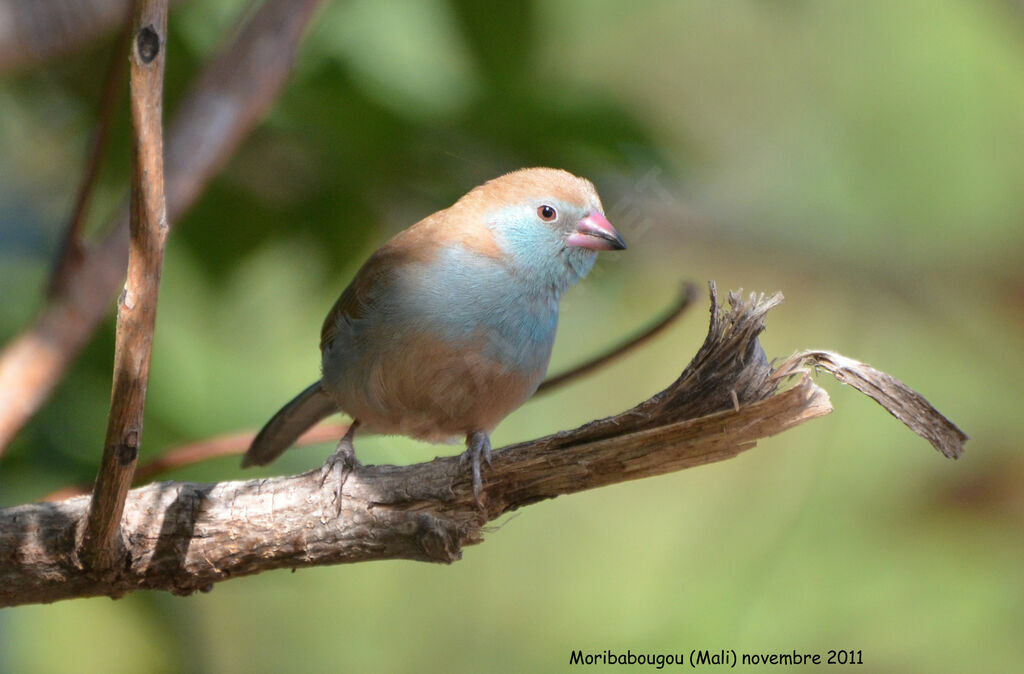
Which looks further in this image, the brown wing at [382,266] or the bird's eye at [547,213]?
the bird's eye at [547,213]

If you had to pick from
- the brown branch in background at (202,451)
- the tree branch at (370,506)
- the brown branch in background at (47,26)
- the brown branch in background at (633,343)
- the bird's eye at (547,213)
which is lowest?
the tree branch at (370,506)

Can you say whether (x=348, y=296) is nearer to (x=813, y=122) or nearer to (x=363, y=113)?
(x=363, y=113)

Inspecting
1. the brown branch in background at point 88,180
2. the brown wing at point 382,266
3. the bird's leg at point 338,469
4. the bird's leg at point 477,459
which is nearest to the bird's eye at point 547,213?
the brown wing at point 382,266

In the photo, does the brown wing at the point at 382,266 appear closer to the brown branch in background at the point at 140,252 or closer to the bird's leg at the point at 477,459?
the bird's leg at the point at 477,459

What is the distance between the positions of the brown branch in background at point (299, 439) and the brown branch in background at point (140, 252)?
3.25 feet

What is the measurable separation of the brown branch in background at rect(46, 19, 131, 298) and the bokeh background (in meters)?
0.61

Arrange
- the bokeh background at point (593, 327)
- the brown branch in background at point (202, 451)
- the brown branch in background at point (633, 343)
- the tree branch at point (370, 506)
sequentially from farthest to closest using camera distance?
1. the bokeh background at point (593, 327)
2. the brown branch in background at point (202, 451)
3. the brown branch in background at point (633, 343)
4. the tree branch at point (370, 506)

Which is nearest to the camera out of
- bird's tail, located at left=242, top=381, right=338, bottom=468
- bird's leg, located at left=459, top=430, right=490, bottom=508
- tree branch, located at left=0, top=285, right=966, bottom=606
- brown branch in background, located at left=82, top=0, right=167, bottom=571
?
brown branch in background, located at left=82, top=0, right=167, bottom=571

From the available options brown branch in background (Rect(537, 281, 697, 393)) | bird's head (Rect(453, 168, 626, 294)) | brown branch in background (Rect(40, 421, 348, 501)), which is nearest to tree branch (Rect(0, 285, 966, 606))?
brown branch in background (Rect(40, 421, 348, 501))

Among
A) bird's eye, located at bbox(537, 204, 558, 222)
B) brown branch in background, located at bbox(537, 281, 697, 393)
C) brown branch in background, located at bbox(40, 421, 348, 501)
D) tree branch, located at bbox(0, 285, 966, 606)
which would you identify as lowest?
tree branch, located at bbox(0, 285, 966, 606)

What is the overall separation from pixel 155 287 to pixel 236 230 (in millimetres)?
2477

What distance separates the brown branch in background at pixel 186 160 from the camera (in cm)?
292

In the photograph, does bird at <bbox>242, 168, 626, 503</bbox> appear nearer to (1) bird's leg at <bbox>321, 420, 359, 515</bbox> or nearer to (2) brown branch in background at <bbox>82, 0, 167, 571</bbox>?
(1) bird's leg at <bbox>321, 420, 359, 515</bbox>

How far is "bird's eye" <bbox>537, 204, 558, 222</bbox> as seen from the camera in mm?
3043
